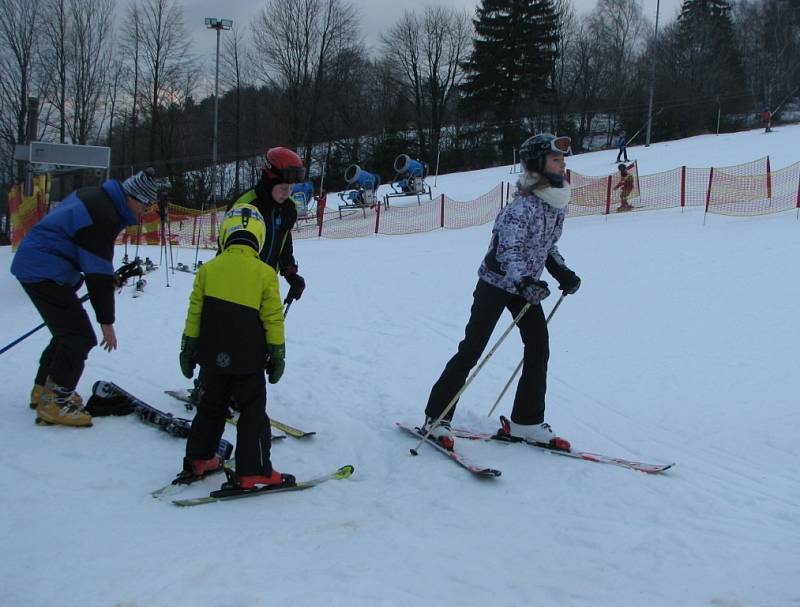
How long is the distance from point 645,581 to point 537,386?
1.71m

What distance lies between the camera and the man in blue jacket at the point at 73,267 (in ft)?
13.3

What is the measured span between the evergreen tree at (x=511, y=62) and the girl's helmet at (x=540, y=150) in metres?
44.6

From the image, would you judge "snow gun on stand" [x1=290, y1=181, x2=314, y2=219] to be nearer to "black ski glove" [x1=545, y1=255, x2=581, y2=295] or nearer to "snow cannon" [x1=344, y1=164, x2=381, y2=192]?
"snow cannon" [x1=344, y1=164, x2=381, y2=192]

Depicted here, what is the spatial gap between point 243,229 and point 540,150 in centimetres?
196

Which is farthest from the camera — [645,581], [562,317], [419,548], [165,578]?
[562,317]

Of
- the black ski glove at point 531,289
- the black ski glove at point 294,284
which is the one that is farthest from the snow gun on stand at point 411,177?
the black ski glove at point 531,289

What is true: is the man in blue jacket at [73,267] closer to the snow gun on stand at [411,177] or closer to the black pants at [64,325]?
the black pants at [64,325]

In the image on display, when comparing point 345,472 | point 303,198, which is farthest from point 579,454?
point 303,198

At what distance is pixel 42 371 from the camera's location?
4461 mm

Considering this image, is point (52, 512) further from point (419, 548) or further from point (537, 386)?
point (537, 386)

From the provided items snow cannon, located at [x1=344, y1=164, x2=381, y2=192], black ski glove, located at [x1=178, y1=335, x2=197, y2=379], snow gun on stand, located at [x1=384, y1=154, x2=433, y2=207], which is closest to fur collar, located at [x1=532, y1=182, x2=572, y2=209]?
black ski glove, located at [x1=178, y1=335, x2=197, y2=379]

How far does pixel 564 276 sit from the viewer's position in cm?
419

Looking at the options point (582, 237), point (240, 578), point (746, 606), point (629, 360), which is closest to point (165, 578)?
point (240, 578)

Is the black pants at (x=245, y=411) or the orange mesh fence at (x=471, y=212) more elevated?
the orange mesh fence at (x=471, y=212)
